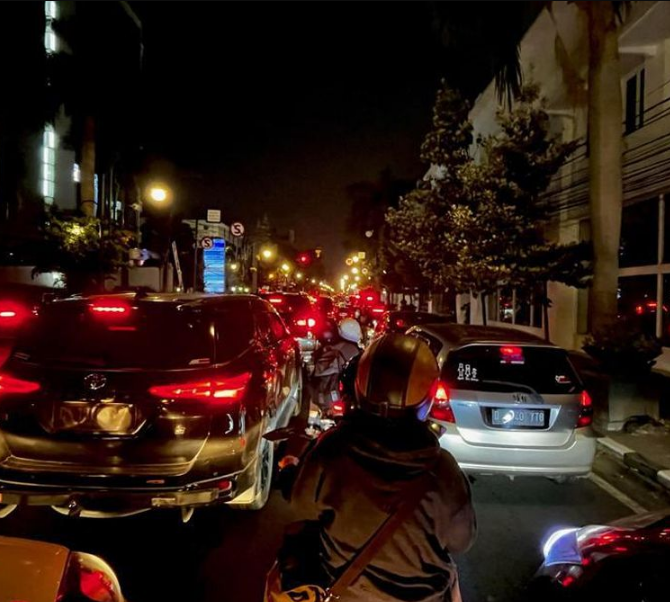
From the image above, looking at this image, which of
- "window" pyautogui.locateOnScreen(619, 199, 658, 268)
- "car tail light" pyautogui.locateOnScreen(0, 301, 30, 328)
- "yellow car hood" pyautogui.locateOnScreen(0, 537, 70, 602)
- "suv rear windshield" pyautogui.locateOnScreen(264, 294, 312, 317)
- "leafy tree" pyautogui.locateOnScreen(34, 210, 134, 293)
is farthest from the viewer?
"leafy tree" pyautogui.locateOnScreen(34, 210, 134, 293)

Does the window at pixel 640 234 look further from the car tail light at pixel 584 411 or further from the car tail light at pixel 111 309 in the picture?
the car tail light at pixel 111 309

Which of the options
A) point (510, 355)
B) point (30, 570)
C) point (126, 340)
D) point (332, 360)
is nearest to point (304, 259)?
point (332, 360)

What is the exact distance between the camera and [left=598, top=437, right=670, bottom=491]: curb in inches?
269

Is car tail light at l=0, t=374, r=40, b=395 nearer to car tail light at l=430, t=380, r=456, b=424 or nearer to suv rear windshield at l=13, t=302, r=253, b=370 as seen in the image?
suv rear windshield at l=13, t=302, r=253, b=370

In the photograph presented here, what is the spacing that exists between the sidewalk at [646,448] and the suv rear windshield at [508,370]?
1802mm

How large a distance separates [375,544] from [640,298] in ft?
54.8

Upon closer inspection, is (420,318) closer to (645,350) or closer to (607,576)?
(645,350)

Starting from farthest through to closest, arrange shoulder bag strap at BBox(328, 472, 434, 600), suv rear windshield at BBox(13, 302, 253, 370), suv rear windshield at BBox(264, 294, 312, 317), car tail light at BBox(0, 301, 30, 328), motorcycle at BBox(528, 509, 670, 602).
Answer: suv rear windshield at BBox(264, 294, 312, 317) → car tail light at BBox(0, 301, 30, 328) → suv rear windshield at BBox(13, 302, 253, 370) → motorcycle at BBox(528, 509, 670, 602) → shoulder bag strap at BBox(328, 472, 434, 600)

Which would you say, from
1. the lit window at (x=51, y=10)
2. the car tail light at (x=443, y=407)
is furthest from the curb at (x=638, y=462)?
the lit window at (x=51, y=10)

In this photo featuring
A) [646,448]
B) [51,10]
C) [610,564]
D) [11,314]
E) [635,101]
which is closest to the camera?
[610,564]

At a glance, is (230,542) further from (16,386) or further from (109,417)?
(16,386)

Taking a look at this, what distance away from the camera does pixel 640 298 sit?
16656mm

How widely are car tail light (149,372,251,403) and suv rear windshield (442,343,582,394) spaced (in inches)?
93.2

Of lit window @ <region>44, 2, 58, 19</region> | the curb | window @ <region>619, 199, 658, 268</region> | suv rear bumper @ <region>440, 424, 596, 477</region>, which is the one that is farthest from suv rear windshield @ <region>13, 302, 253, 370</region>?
lit window @ <region>44, 2, 58, 19</region>
